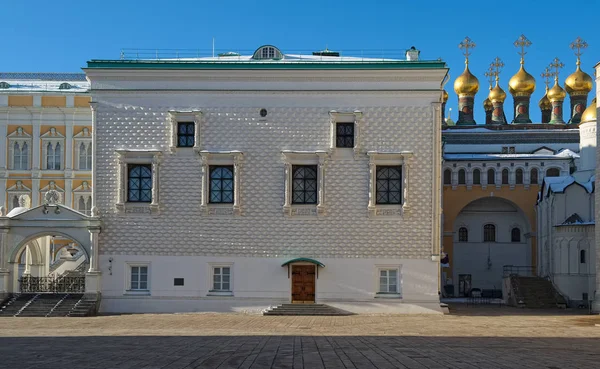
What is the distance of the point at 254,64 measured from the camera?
30.5 meters

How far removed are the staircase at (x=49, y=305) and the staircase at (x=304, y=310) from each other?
6.06m

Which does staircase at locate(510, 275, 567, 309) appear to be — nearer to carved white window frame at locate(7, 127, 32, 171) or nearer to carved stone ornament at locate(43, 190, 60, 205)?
carved stone ornament at locate(43, 190, 60, 205)

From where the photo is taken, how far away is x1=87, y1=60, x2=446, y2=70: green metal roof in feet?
99.1

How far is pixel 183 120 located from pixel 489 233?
86.3ft

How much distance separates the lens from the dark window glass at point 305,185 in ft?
99.9

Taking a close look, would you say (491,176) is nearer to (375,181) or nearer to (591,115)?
(591,115)

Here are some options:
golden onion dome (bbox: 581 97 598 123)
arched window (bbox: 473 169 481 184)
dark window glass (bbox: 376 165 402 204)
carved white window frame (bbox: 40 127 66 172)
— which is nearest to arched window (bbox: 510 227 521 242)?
arched window (bbox: 473 169 481 184)

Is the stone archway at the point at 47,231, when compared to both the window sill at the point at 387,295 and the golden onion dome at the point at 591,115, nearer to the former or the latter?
the window sill at the point at 387,295

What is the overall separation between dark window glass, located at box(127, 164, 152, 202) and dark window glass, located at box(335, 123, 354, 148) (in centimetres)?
662

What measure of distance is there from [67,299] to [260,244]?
6.80 meters

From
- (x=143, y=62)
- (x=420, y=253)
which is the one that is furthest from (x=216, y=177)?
(x=420, y=253)

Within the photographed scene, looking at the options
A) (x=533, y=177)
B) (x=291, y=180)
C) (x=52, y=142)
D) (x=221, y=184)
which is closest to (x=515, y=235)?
(x=533, y=177)

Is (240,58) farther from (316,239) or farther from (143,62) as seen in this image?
(316,239)

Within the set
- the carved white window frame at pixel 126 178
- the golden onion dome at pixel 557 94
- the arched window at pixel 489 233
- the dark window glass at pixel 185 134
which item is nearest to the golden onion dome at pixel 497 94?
the golden onion dome at pixel 557 94
